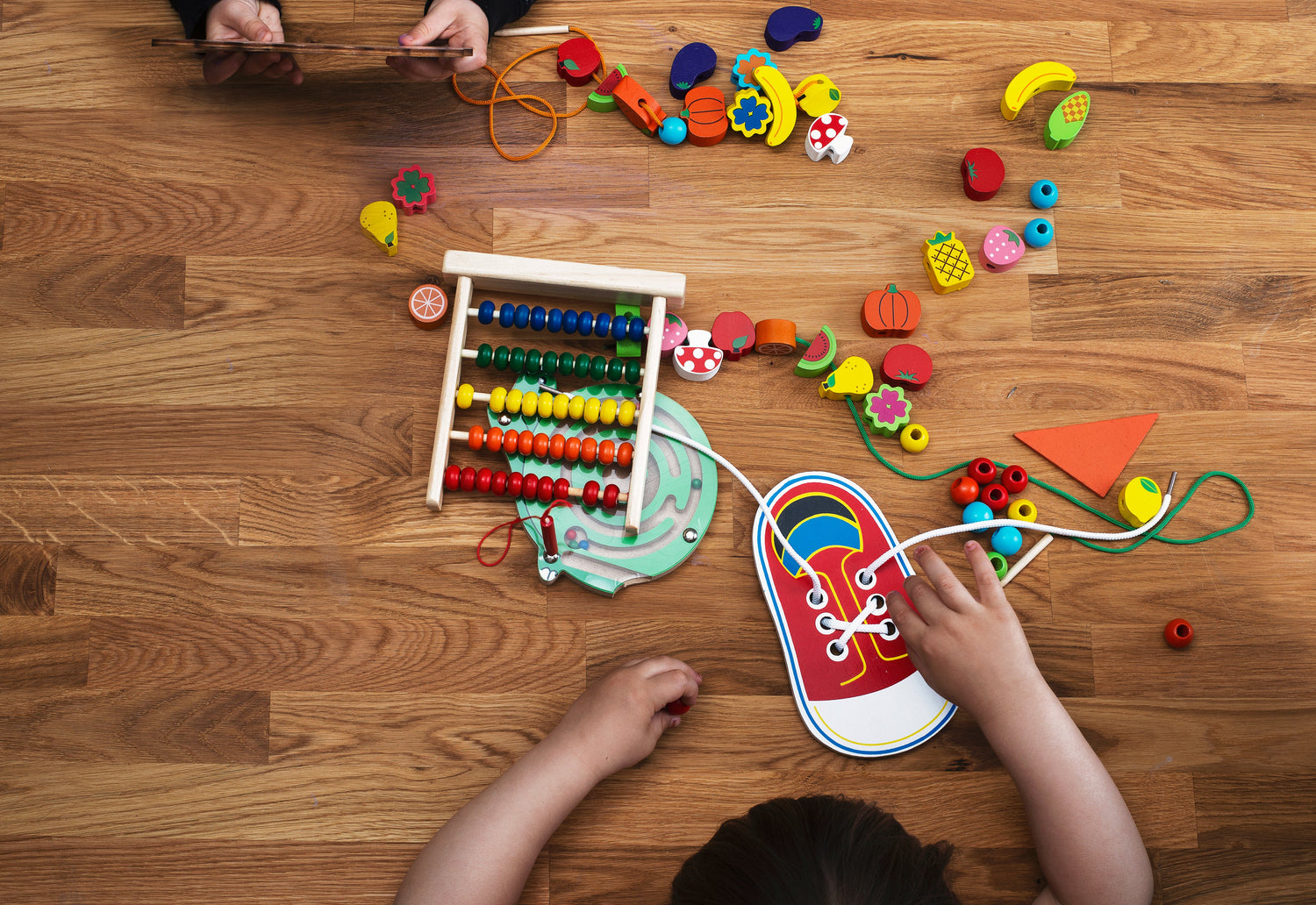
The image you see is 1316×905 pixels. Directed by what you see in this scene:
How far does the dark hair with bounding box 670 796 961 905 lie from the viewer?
588mm

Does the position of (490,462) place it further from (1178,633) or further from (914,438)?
(1178,633)

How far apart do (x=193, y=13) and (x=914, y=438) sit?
0.89m

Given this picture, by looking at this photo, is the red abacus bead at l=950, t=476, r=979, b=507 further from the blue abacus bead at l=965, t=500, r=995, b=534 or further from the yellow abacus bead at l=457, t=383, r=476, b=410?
the yellow abacus bead at l=457, t=383, r=476, b=410

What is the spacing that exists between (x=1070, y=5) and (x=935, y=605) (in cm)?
73

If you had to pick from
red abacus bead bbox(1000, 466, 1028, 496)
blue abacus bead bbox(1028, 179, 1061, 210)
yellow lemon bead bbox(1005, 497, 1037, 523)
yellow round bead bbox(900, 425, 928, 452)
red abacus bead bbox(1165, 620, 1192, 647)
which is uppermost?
blue abacus bead bbox(1028, 179, 1061, 210)

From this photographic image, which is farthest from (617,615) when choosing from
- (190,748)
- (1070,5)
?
(1070,5)

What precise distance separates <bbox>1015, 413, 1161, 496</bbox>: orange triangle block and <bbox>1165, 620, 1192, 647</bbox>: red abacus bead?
0.48 feet

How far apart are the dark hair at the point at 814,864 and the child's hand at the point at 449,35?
805 mm

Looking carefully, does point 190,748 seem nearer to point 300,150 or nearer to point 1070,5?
point 300,150

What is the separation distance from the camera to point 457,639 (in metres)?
0.85

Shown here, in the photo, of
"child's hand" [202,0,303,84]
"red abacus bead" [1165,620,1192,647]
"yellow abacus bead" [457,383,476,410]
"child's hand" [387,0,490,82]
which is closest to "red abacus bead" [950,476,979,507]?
"red abacus bead" [1165,620,1192,647]

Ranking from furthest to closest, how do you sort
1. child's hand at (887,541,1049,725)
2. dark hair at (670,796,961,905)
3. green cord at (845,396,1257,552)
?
green cord at (845,396,1257,552), child's hand at (887,541,1049,725), dark hair at (670,796,961,905)

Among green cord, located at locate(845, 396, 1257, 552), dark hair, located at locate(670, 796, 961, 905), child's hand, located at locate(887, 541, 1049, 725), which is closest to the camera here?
dark hair, located at locate(670, 796, 961, 905)

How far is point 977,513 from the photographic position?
0.86 m
